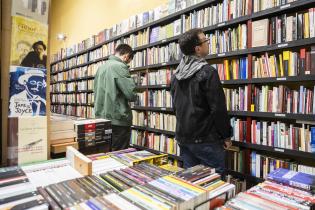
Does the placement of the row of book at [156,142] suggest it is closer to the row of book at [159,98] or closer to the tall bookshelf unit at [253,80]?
the tall bookshelf unit at [253,80]

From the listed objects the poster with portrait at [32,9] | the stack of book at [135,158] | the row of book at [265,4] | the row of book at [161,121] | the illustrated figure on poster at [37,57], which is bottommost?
the stack of book at [135,158]

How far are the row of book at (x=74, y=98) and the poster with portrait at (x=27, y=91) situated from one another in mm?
3998

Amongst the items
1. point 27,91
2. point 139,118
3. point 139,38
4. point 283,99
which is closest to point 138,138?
point 139,118

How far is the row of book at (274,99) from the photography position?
Result: 1.91 m

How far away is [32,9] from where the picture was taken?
1.15 m

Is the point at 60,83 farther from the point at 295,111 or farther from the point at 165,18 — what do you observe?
the point at 295,111

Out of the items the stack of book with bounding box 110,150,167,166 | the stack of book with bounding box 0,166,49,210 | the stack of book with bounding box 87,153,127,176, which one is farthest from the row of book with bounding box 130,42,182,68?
the stack of book with bounding box 0,166,49,210

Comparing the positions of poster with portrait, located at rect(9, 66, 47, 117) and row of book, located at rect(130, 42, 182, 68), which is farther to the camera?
row of book, located at rect(130, 42, 182, 68)

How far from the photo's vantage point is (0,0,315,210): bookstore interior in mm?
919

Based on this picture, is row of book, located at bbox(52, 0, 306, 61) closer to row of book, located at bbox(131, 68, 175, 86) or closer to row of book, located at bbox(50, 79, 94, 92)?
row of book, located at bbox(131, 68, 175, 86)

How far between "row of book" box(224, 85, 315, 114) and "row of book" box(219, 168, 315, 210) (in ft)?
2.61

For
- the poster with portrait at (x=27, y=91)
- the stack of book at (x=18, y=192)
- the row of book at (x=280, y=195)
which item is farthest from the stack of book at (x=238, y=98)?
the stack of book at (x=18, y=192)

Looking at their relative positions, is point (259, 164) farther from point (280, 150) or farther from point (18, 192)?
point (18, 192)

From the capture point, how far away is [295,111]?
6.44ft
